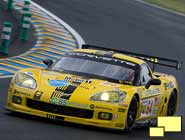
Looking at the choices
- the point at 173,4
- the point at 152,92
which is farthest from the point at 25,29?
the point at 173,4

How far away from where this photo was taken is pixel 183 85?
2258cm

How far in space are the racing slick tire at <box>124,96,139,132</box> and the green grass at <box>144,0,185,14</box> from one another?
28.5m

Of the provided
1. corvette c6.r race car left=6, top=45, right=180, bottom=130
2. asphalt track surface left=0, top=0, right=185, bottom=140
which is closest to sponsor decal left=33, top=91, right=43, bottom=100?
corvette c6.r race car left=6, top=45, right=180, bottom=130

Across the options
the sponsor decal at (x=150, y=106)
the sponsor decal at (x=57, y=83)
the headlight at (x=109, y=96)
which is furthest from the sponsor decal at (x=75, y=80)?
the sponsor decal at (x=150, y=106)

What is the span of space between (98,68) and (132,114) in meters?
1.22

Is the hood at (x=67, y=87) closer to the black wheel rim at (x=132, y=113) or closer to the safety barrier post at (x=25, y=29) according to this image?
the black wheel rim at (x=132, y=113)

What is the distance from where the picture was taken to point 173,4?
43656 millimetres

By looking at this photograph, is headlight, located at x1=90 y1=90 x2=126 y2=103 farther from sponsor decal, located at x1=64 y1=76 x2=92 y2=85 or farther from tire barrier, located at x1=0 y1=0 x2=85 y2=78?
tire barrier, located at x1=0 y1=0 x2=85 y2=78

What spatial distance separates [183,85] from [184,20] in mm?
16031

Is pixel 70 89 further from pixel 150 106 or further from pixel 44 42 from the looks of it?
pixel 44 42

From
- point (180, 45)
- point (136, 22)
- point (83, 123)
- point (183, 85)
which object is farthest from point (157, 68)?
point (83, 123)

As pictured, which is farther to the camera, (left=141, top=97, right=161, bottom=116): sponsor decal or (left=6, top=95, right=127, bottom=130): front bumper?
(left=141, top=97, right=161, bottom=116): sponsor decal

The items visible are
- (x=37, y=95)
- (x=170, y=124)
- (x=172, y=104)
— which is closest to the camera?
(x=170, y=124)

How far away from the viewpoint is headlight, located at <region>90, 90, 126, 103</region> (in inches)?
495
